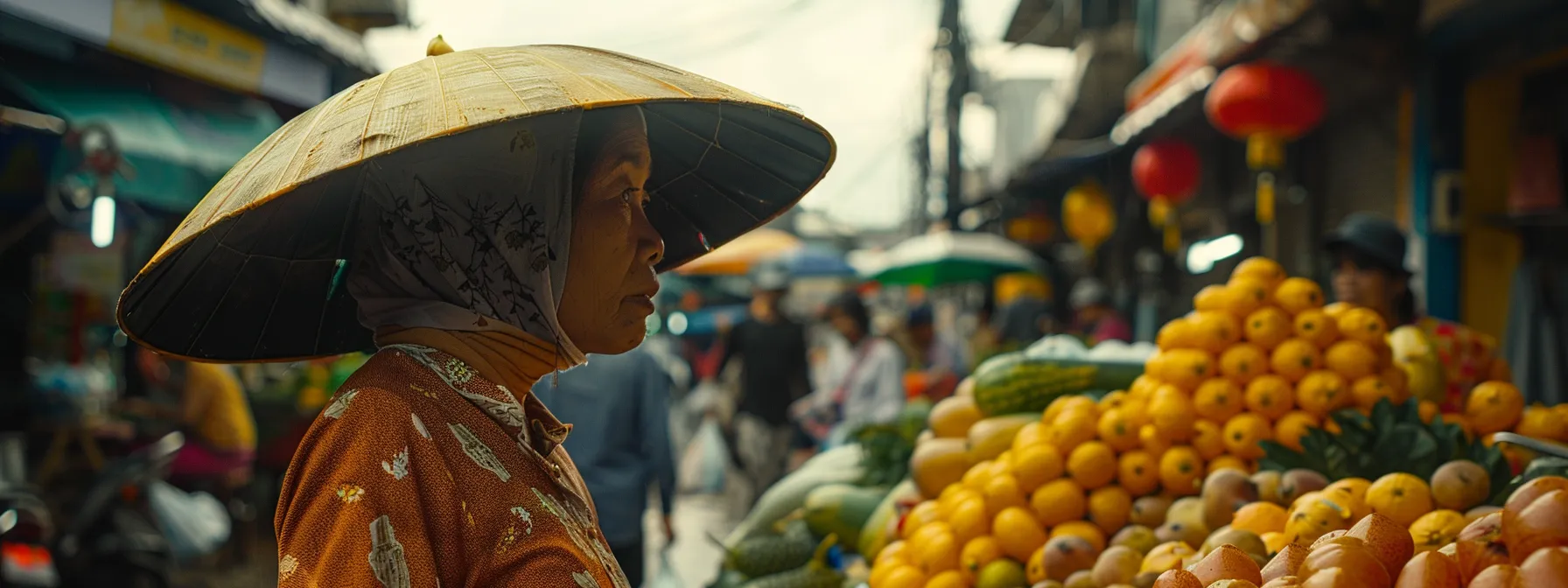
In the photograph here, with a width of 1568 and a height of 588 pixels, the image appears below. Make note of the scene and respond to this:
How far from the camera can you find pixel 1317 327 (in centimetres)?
301

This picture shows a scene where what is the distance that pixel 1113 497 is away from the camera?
2.91 m

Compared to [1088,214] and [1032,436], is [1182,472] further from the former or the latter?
[1088,214]

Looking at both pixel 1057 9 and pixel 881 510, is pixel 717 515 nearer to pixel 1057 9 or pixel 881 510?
pixel 881 510

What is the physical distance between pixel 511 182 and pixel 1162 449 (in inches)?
75.7

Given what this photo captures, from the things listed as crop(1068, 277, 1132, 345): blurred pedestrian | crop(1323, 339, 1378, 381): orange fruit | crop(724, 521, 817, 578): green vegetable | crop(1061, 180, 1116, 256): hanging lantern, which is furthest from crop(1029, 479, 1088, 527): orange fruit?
crop(1061, 180, 1116, 256): hanging lantern

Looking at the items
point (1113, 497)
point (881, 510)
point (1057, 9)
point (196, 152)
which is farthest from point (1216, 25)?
point (1057, 9)

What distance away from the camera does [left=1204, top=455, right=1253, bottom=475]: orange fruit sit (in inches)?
110

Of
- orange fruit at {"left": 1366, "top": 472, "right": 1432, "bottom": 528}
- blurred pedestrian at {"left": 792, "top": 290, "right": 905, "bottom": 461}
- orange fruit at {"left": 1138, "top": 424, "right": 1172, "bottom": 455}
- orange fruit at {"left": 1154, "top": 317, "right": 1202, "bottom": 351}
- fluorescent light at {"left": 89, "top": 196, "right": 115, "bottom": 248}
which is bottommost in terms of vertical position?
blurred pedestrian at {"left": 792, "top": 290, "right": 905, "bottom": 461}

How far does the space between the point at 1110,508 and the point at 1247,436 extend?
1.24 ft

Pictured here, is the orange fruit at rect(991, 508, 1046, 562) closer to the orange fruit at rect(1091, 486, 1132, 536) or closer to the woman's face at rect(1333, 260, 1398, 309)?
the orange fruit at rect(1091, 486, 1132, 536)

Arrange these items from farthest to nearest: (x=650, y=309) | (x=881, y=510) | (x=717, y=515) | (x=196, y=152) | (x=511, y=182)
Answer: (x=717, y=515) < (x=196, y=152) < (x=881, y=510) < (x=650, y=309) < (x=511, y=182)

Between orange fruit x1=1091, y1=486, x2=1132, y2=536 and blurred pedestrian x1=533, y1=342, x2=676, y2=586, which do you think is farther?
blurred pedestrian x1=533, y1=342, x2=676, y2=586

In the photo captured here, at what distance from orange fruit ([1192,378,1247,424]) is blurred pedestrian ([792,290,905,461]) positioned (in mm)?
4718

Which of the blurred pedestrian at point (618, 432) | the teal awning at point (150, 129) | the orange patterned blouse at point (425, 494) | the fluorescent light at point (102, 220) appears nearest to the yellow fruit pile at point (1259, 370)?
the orange patterned blouse at point (425, 494)
